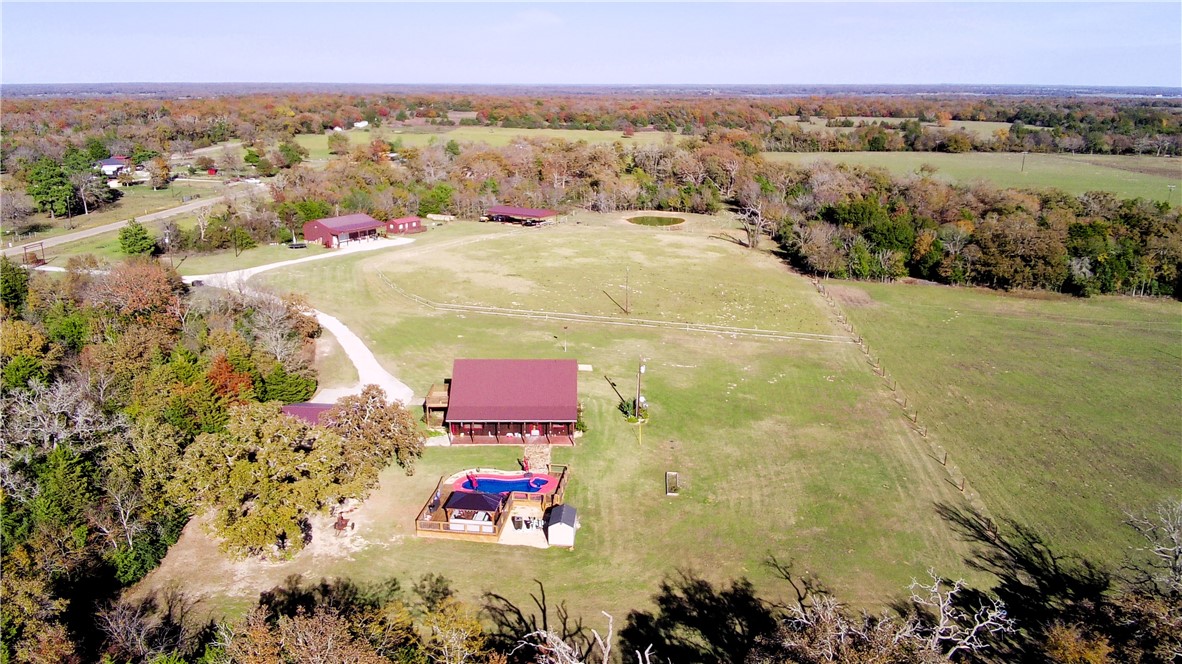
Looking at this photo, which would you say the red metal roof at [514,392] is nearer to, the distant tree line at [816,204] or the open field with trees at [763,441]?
the open field with trees at [763,441]

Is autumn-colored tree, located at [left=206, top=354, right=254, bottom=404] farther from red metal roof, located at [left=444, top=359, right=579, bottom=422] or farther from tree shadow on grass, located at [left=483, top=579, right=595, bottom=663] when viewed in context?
tree shadow on grass, located at [left=483, top=579, right=595, bottom=663]

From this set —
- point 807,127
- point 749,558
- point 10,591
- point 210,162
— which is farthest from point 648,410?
point 807,127

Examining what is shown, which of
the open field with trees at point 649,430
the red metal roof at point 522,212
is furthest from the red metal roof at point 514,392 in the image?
the red metal roof at point 522,212

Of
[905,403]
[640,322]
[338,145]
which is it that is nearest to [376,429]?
[640,322]

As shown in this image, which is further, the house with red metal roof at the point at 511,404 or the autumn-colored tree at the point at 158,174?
the autumn-colored tree at the point at 158,174

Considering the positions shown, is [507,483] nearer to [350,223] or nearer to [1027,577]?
[1027,577]

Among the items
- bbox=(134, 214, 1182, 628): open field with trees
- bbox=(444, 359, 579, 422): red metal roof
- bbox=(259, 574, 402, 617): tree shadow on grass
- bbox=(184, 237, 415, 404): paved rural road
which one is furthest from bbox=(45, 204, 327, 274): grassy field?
bbox=(259, 574, 402, 617): tree shadow on grass
